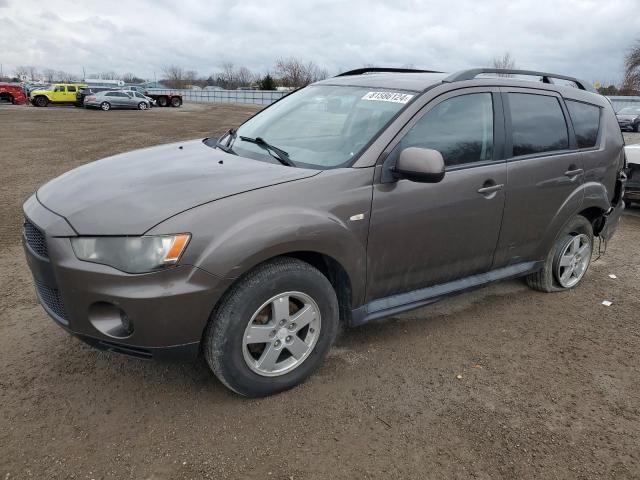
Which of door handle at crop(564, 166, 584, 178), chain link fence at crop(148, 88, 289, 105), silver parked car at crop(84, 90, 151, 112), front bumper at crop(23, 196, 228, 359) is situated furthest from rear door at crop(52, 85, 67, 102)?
door handle at crop(564, 166, 584, 178)

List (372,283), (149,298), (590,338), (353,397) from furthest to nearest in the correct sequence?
(590,338)
(372,283)
(353,397)
(149,298)

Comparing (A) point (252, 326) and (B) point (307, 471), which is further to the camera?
(A) point (252, 326)

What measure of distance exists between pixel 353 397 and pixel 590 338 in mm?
2006

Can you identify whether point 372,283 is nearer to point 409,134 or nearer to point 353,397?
point 353,397

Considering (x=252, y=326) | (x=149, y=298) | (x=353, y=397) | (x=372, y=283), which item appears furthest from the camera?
(x=372, y=283)

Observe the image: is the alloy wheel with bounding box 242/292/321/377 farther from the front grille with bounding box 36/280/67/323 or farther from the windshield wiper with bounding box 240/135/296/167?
the front grille with bounding box 36/280/67/323

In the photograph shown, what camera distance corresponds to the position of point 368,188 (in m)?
2.96

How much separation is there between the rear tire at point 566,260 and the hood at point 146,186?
8.36ft

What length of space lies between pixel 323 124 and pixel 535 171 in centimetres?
160

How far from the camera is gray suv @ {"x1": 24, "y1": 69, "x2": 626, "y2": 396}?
2447 mm

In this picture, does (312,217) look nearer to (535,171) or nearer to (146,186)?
(146,186)

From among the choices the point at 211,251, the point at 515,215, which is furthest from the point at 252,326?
the point at 515,215

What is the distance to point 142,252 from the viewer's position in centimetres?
239

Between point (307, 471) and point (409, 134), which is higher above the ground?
point (409, 134)
